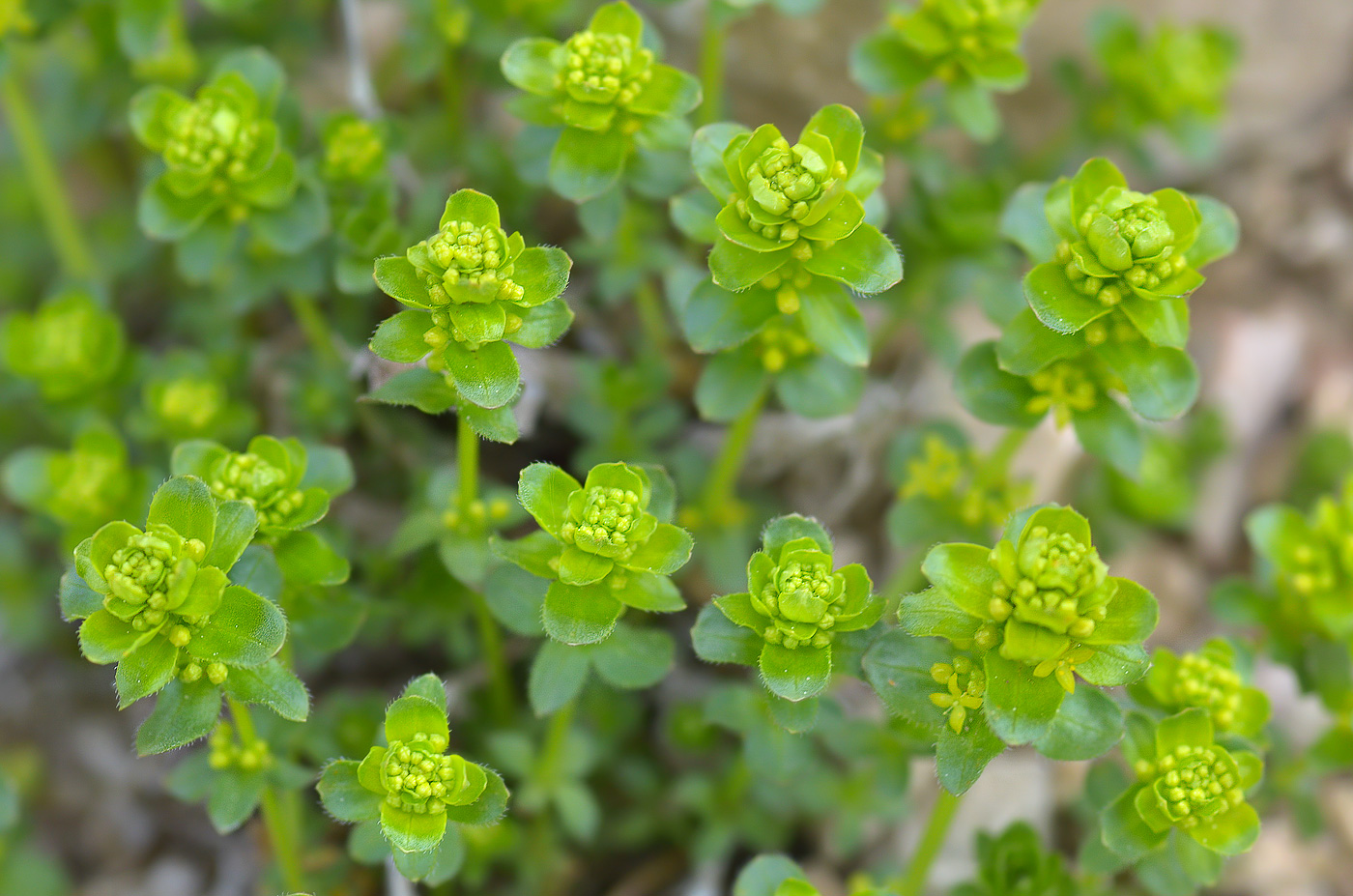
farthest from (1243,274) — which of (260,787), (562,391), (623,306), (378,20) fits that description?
(260,787)

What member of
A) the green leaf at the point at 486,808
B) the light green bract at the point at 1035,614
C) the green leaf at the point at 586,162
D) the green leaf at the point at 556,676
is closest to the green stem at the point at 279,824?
the green leaf at the point at 486,808

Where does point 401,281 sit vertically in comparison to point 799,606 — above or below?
above

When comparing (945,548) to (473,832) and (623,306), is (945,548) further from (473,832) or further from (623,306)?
(623,306)

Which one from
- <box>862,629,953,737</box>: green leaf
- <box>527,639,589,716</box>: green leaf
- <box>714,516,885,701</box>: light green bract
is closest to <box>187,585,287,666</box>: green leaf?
<box>527,639,589,716</box>: green leaf

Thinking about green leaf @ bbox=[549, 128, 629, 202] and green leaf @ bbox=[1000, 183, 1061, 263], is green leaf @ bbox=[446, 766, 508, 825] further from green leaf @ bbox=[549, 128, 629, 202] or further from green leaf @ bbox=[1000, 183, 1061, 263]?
green leaf @ bbox=[1000, 183, 1061, 263]

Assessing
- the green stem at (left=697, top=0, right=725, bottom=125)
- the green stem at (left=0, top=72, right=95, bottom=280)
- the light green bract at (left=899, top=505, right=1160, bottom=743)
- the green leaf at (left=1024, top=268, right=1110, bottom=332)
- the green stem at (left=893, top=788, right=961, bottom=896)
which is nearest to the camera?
the light green bract at (left=899, top=505, right=1160, bottom=743)

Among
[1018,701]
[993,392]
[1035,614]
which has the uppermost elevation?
[1035,614]

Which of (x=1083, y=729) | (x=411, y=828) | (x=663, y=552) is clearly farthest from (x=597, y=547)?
(x=1083, y=729)

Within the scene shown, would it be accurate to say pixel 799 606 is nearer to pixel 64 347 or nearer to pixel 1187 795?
pixel 1187 795
